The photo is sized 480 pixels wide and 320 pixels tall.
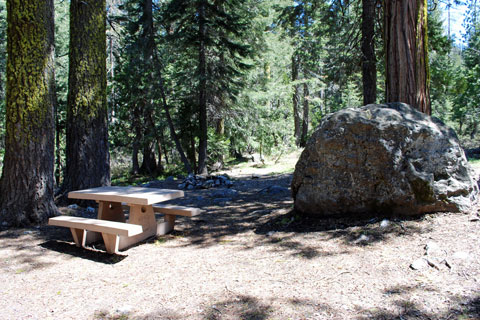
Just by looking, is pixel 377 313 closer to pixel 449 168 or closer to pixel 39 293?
pixel 449 168

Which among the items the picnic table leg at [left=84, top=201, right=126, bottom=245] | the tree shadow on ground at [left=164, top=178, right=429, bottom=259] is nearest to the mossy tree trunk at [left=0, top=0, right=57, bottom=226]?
the picnic table leg at [left=84, top=201, right=126, bottom=245]

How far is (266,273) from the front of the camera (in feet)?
10.8

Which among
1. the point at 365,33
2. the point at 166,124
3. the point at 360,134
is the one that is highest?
the point at 365,33

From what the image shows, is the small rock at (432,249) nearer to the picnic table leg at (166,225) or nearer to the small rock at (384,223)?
the small rock at (384,223)

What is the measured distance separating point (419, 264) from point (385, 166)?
136cm

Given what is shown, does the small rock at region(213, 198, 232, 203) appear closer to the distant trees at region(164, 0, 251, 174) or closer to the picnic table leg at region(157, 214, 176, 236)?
the picnic table leg at region(157, 214, 176, 236)

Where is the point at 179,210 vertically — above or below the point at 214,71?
below

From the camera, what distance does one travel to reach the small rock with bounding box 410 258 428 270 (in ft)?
9.82

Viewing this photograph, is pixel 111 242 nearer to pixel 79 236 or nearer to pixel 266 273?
pixel 79 236

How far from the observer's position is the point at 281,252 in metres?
3.77

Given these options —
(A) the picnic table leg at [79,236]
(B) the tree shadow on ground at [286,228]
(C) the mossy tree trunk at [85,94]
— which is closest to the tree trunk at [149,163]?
(C) the mossy tree trunk at [85,94]

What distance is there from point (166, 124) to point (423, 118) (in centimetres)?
1289

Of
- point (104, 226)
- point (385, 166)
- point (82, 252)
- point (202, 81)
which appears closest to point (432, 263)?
point (385, 166)

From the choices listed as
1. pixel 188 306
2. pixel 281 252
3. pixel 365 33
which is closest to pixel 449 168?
pixel 281 252
